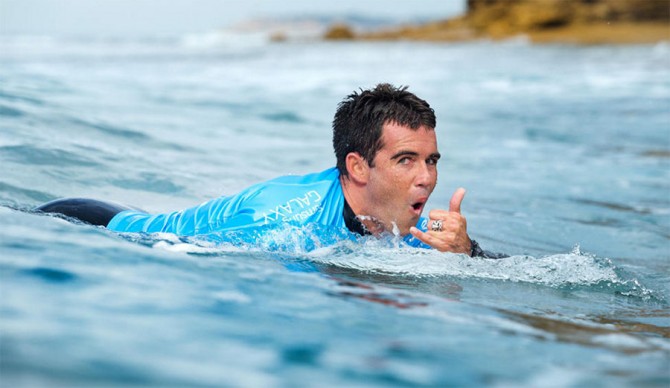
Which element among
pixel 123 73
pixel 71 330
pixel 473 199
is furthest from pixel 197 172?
pixel 123 73

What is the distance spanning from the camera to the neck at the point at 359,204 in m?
5.50

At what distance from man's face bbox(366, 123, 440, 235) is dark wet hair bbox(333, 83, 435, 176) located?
4 cm

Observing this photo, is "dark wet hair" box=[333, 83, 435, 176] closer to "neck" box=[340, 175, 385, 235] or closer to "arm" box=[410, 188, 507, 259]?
"neck" box=[340, 175, 385, 235]

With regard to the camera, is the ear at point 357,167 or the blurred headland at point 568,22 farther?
the blurred headland at point 568,22

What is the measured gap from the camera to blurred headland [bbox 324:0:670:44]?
6044 centimetres

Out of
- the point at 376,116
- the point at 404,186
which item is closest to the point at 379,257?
the point at 404,186

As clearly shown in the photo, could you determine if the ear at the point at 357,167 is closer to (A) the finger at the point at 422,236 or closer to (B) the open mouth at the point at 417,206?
(B) the open mouth at the point at 417,206

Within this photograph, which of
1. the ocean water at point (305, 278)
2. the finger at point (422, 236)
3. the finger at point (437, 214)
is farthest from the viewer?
the finger at point (437, 214)

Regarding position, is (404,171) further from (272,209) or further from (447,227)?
(272,209)

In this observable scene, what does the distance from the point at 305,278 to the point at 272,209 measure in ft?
2.70

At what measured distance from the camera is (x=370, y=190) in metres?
5.43

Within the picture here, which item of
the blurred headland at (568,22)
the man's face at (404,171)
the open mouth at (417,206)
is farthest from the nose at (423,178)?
the blurred headland at (568,22)

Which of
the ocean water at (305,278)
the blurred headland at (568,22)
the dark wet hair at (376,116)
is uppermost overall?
the blurred headland at (568,22)

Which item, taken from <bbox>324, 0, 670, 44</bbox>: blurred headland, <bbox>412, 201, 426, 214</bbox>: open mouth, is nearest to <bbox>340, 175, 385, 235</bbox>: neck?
<bbox>412, 201, 426, 214</bbox>: open mouth
